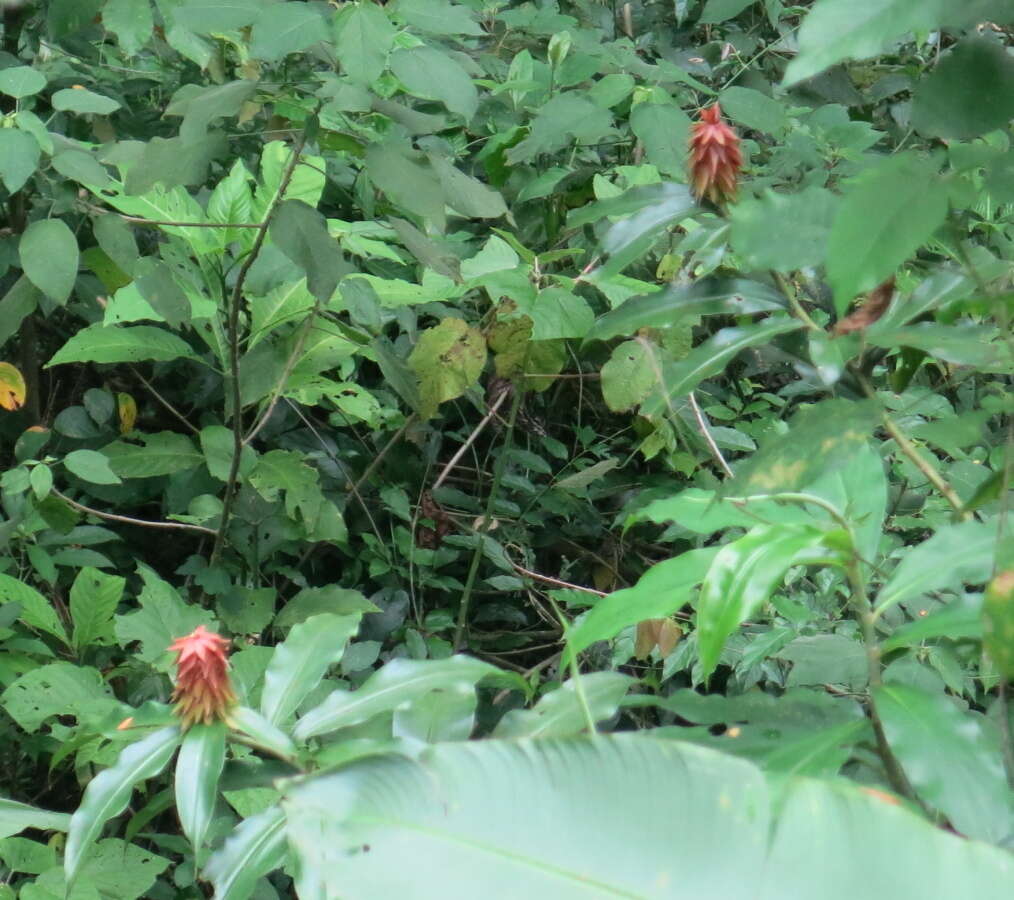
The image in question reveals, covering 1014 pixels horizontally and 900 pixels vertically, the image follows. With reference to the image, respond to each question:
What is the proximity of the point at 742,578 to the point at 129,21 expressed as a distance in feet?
4.60

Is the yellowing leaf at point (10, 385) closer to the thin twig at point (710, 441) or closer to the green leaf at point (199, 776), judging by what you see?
the thin twig at point (710, 441)

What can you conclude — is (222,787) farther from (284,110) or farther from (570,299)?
(284,110)

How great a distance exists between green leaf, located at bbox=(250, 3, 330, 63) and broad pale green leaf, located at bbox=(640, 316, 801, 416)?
0.67 metres

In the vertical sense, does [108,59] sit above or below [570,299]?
above

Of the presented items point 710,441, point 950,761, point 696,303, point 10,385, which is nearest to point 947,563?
point 950,761

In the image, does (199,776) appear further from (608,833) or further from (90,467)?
(90,467)

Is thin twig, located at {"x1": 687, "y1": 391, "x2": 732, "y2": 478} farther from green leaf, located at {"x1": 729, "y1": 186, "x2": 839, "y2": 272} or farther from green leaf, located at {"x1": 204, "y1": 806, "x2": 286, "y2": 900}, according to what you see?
green leaf, located at {"x1": 204, "y1": 806, "x2": 286, "y2": 900}

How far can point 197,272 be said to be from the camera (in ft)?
5.76

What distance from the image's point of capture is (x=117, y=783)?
798 mm

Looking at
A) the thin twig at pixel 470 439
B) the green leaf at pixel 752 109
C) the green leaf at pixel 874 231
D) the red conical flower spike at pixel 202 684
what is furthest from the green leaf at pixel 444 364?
the green leaf at pixel 874 231

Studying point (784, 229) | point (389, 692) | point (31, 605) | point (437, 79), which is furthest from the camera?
point (31, 605)

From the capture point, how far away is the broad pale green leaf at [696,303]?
77 cm

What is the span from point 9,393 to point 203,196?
0.52 m

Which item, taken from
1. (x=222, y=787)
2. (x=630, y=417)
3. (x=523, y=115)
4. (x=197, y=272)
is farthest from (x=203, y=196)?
(x=222, y=787)
